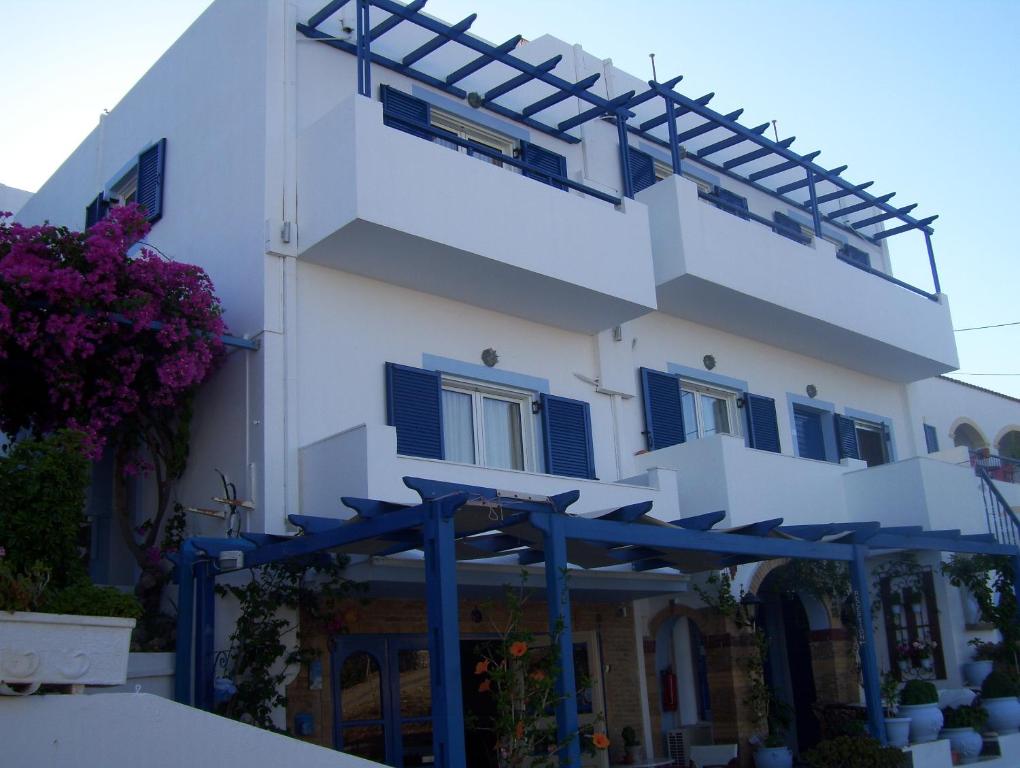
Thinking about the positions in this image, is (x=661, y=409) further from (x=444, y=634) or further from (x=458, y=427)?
(x=444, y=634)

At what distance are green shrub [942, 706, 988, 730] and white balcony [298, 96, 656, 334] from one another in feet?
21.0

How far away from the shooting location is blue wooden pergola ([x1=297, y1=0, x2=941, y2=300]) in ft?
42.8

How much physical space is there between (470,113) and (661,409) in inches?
174

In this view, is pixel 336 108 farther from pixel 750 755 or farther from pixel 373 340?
pixel 750 755

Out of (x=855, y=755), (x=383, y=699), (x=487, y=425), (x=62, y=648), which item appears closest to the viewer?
(x=62, y=648)

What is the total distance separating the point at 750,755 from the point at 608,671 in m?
1.96

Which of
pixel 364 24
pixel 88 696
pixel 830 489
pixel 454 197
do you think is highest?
pixel 364 24

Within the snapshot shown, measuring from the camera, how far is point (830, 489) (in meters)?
15.5

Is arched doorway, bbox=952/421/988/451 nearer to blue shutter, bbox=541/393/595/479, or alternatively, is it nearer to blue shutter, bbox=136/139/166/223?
blue shutter, bbox=541/393/595/479

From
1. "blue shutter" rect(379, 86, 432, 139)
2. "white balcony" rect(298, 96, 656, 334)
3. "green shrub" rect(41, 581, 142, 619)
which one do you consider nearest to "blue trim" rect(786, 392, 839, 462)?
"white balcony" rect(298, 96, 656, 334)

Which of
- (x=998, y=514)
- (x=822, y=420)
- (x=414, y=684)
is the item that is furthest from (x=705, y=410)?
(x=414, y=684)

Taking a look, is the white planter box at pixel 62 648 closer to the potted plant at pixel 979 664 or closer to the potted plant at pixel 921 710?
the potted plant at pixel 921 710

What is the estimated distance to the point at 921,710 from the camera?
45.7 ft

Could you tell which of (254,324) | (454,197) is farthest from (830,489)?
(254,324)
